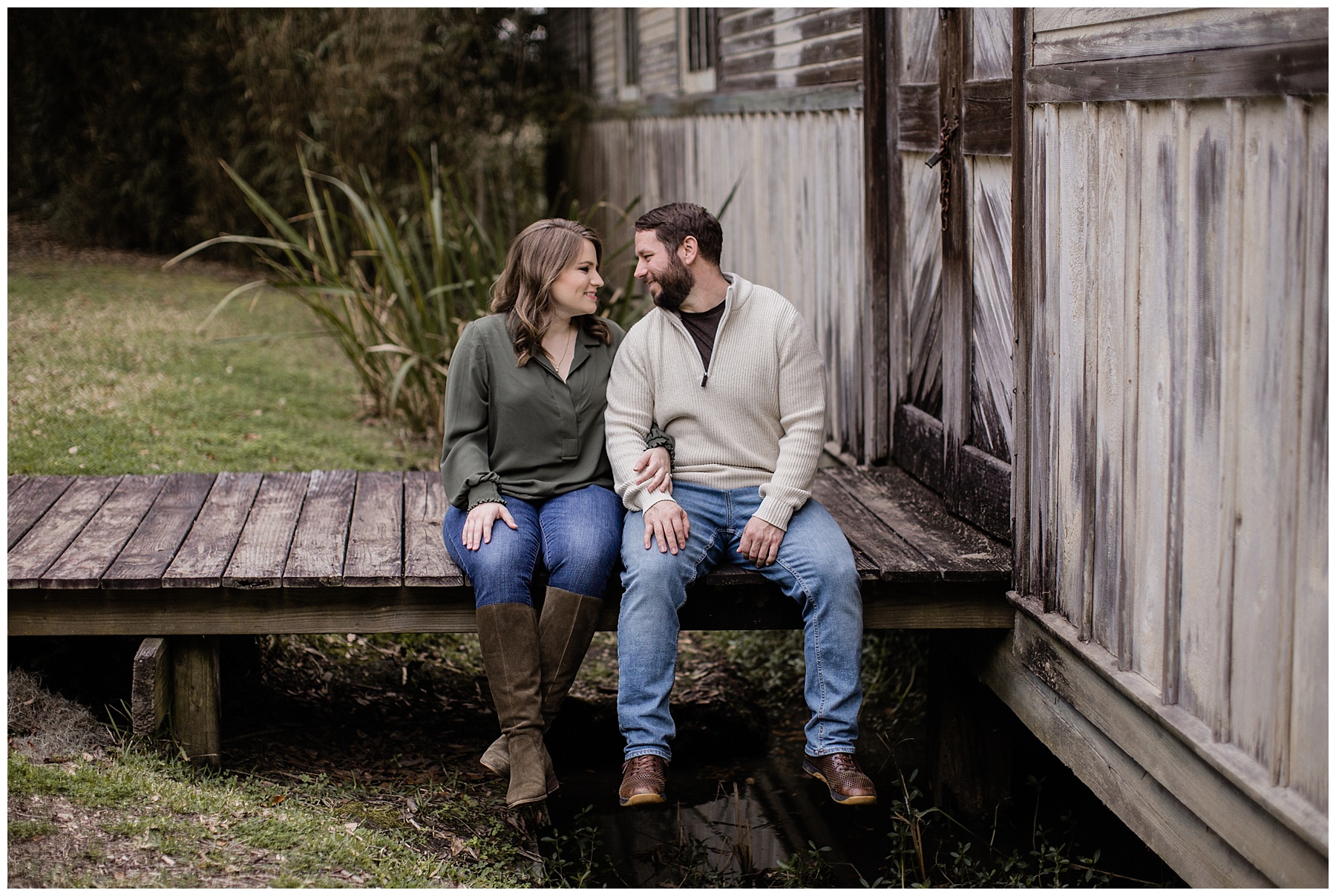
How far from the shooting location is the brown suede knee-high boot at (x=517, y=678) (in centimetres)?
315

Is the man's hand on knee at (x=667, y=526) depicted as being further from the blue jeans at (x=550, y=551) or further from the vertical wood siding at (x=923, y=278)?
the vertical wood siding at (x=923, y=278)

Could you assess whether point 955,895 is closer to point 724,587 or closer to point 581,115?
point 724,587

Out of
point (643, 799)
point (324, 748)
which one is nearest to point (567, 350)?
point (643, 799)

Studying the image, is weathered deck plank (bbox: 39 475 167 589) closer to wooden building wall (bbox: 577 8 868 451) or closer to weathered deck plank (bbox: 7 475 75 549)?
weathered deck plank (bbox: 7 475 75 549)

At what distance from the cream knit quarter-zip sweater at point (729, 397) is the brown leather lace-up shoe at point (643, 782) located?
631 millimetres

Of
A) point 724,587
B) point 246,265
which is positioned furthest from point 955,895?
point 246,265

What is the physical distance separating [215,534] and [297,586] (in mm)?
515

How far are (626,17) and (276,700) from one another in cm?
705

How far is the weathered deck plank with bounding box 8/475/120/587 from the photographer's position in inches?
139

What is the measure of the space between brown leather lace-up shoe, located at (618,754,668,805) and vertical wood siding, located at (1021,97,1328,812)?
1022mm

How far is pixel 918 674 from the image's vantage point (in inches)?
200

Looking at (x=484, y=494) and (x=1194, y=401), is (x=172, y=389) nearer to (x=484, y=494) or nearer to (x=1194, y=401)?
(x=484, y=494)

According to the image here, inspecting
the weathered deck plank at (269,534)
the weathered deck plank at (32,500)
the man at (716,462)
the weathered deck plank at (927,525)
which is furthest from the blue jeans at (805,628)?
the weathered deck plank at (32,500)

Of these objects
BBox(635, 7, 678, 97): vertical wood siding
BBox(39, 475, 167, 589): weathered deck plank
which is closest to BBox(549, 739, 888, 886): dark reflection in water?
BBox(39, 475, 167, 589): weathered deck plank
